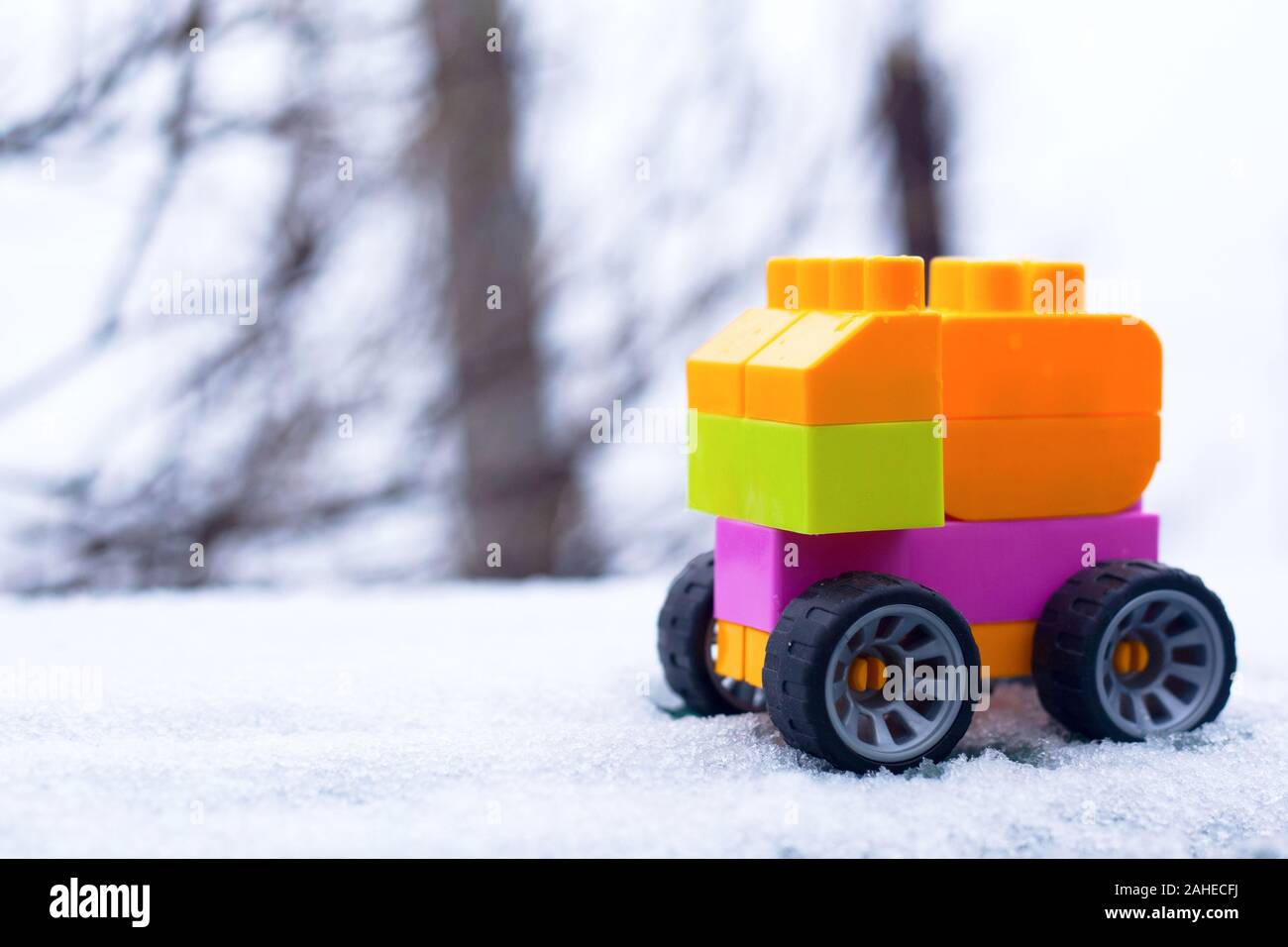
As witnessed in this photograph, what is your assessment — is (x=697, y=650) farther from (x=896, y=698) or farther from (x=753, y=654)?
(x=896, y=698)

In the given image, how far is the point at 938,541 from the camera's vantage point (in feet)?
5.66

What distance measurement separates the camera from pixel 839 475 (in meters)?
1.59

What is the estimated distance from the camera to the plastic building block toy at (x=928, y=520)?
158cm

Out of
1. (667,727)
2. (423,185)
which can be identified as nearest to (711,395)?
(667,727)

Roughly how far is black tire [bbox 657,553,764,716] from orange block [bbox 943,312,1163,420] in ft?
1.26

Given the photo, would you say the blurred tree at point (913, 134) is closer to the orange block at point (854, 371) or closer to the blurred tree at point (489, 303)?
the blurred tree at point (489, 303)

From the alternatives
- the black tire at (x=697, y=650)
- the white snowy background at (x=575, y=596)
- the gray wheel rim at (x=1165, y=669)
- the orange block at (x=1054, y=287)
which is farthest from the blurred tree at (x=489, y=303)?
the gray wheel rim at (x=1165, y=669)

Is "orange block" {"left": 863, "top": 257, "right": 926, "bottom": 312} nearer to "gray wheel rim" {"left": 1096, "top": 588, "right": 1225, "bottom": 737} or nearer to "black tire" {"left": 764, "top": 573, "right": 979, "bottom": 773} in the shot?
"black tire" {"left": 764, "top": 573, "right": 979, "bottom": 773}

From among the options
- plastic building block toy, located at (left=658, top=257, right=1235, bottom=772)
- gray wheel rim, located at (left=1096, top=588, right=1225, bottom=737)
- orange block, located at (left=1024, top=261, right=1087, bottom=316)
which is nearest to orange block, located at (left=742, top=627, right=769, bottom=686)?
plastic building block toy, located at (left=658, top=257, right=1235, bottom=772)

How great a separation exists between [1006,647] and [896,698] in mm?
221

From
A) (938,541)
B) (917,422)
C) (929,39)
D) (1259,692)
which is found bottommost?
(1259,692)

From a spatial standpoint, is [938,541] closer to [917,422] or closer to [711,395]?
[917,422]

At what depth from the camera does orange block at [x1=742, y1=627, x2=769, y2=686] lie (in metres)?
1.71

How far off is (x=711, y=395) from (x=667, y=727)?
1.31 ft
